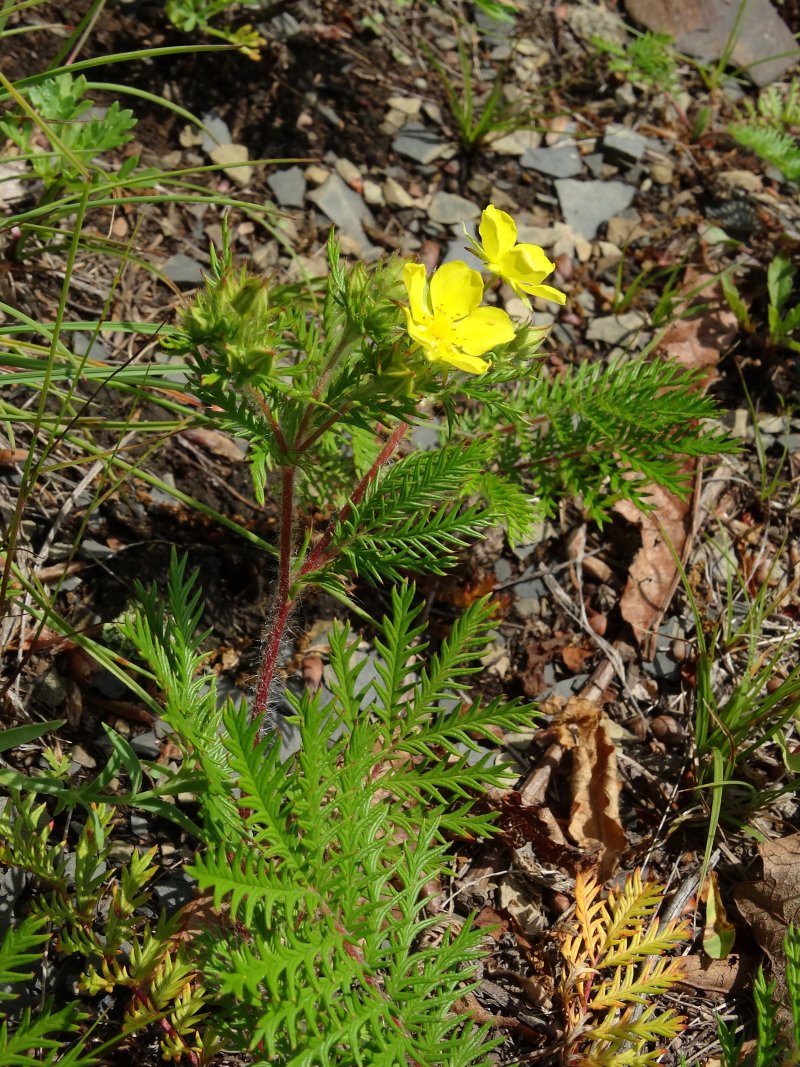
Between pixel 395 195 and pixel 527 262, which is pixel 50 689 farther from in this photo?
pixel 395 195

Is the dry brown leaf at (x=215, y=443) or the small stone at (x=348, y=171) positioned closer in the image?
the dry brown leaf at (x=215, y=443)

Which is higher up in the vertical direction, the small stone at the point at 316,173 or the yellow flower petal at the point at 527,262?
the yellow flower petal at the point at 527,262

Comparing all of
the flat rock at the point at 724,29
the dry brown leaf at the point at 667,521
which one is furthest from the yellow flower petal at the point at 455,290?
the flat rock at the point at 724,29

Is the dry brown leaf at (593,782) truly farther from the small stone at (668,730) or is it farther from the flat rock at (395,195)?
the flat rock at (395,195)

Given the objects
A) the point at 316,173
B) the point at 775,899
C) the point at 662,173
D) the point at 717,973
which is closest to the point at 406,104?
the point at 316,173

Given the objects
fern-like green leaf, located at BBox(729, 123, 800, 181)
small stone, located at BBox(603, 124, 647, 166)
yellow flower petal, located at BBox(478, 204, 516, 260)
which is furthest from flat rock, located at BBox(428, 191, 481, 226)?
yellow flower petal, located at BBox(478, 204, 516, 260)

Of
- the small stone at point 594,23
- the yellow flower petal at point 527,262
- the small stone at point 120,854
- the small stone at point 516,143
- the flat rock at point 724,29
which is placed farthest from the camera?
the flat rock at point 724,29

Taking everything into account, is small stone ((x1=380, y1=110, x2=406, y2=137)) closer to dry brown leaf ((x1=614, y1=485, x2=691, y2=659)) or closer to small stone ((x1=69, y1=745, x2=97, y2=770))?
dry brown leaf ((x1=614, y1=485, x2=691, y2=659))
